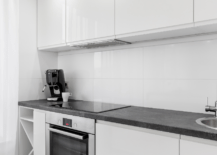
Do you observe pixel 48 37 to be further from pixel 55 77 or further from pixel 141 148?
pixel 141 148

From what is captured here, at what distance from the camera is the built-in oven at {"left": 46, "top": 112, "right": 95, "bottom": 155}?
1581mm

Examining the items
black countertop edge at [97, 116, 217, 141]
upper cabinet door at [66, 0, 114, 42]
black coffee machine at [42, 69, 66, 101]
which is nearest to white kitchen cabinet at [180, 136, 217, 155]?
black countertop edge at [97, 116, 217, 141]

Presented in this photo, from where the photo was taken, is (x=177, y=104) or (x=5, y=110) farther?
(x=5, y=110)

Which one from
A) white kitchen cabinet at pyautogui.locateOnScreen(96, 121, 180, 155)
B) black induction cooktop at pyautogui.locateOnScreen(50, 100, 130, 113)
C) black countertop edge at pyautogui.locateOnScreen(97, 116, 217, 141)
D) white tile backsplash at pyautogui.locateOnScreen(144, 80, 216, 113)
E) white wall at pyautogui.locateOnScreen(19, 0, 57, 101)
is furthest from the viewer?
white wall at pyautogui.locateOnScreen(19, 0, 57, 101)

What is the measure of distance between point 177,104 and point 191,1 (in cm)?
85

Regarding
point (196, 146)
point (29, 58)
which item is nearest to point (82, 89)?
point (29, 58)

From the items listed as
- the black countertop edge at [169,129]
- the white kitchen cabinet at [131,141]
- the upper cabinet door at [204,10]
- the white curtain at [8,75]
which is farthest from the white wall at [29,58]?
the upper cabinet door at [204,10]

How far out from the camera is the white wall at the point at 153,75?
1566 mm

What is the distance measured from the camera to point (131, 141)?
4.36 ft

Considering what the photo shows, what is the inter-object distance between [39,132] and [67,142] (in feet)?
1.49

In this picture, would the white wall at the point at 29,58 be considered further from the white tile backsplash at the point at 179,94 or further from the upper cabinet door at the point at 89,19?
the white tile backsplash at the point at 179,94

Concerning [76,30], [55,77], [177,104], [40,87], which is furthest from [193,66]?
[40,87]

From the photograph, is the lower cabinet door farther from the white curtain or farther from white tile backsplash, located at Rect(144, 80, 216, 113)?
white tile backsplash, located at Rect(144, 80, 216, 113)

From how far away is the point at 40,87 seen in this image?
2520 mm
